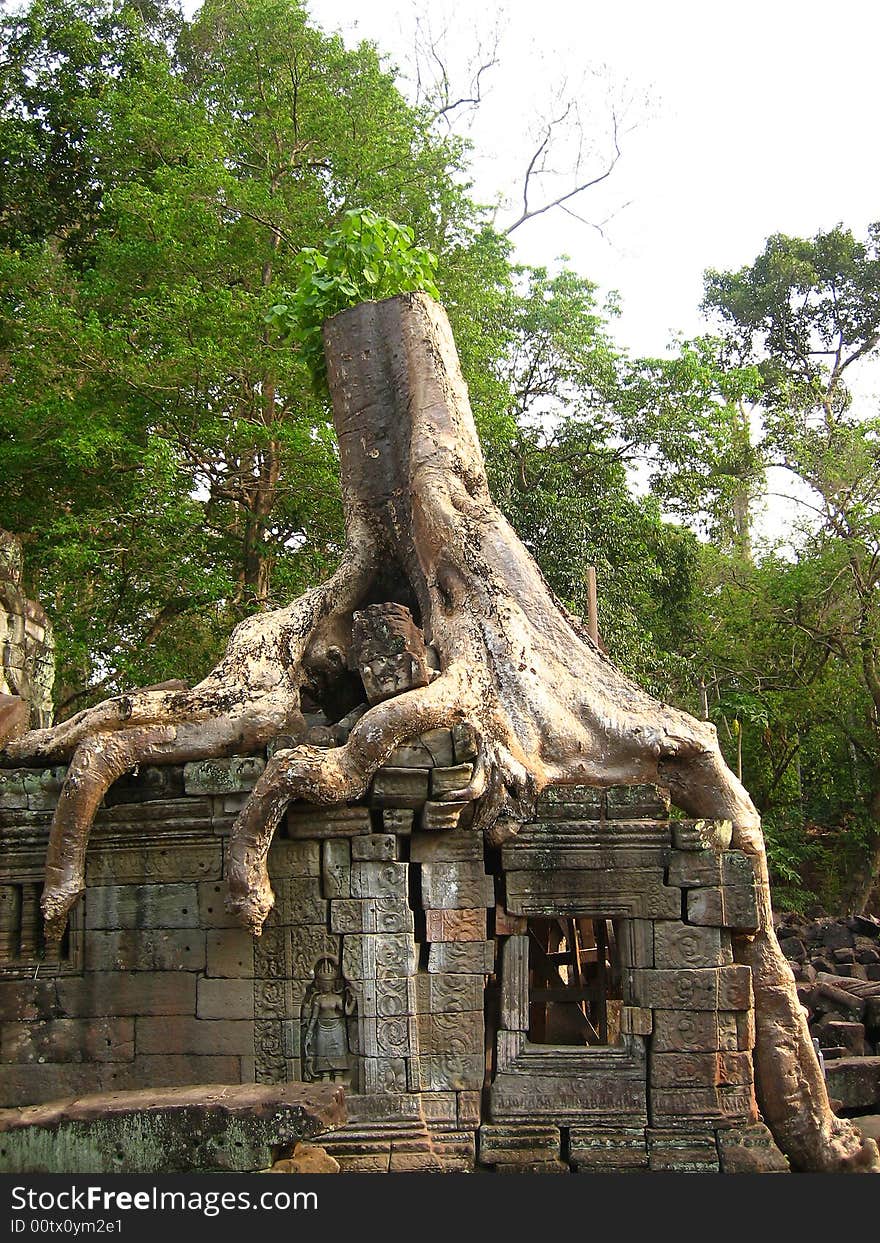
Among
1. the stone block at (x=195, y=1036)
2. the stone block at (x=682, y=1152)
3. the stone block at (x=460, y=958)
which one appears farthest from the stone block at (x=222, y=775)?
the stone block at (x=682, y=1152)

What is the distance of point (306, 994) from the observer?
19.7ft

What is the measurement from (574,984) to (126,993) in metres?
2.90

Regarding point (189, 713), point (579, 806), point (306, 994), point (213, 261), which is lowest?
point (306, 994)

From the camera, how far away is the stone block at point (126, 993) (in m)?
6.07

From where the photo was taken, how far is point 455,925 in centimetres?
611

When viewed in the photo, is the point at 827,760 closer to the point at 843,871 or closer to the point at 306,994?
the point at 843,871

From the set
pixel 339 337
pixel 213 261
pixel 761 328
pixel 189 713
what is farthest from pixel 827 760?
pixel 189 713

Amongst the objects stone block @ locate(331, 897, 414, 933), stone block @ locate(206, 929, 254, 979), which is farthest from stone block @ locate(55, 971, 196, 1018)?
stone block @ locate(331, 897, 414, 933)

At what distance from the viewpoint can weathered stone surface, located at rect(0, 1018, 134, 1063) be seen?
6.07 meters

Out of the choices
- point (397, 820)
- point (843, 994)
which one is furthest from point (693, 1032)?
point (843, 994)

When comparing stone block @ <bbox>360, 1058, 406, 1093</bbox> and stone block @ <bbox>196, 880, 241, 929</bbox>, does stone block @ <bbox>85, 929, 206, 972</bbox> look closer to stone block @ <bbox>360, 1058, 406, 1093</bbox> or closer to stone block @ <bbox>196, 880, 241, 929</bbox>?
stone block @ <bbox>196, 880, 241, 929</bbox>

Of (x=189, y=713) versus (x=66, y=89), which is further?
(x=66, y=89)

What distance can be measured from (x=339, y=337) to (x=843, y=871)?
14.9 m

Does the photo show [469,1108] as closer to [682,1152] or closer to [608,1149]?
[608,1149]
